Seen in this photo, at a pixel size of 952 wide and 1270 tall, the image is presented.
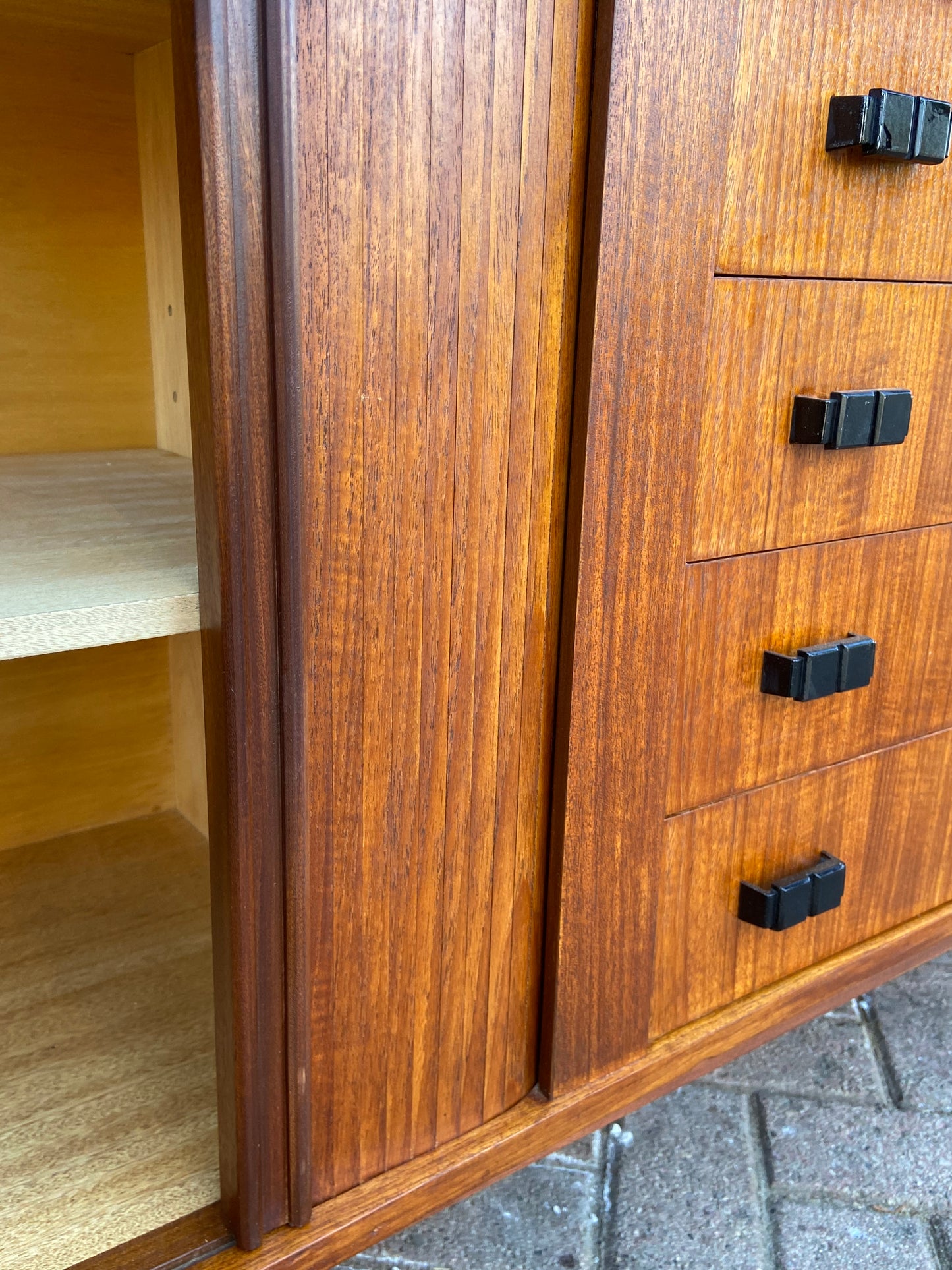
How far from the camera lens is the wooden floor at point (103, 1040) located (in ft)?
2.15

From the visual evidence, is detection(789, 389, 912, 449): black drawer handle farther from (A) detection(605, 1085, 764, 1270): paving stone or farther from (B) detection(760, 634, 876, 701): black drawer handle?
(A) detection(605, 1085, 764, 1270): paving stone

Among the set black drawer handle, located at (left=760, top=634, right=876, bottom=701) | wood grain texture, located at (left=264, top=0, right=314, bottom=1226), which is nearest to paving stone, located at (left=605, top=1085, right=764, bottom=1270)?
wood grain texture, located at (left=264, top=0, right=314, bottom=1226)

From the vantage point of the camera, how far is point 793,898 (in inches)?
32.0

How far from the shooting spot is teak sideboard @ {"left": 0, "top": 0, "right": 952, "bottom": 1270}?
54cm

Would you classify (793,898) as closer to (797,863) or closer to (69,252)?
(797,863)

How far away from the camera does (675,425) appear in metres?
0.67

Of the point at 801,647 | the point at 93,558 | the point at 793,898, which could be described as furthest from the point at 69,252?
the point at 793,898

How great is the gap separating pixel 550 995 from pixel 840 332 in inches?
18.7

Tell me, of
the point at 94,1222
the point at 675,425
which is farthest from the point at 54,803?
the point at 675,425

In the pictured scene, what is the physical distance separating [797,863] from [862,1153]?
232mm

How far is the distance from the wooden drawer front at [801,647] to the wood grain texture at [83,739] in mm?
556

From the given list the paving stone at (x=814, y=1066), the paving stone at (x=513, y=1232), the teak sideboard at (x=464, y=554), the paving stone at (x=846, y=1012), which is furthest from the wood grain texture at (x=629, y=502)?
the paving stone at (x=846, y=1012)

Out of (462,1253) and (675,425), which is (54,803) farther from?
(675,425)

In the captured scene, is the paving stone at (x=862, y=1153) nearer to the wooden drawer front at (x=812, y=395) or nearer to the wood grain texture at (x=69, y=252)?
the wooden drawer front at (x=812, y=395)
